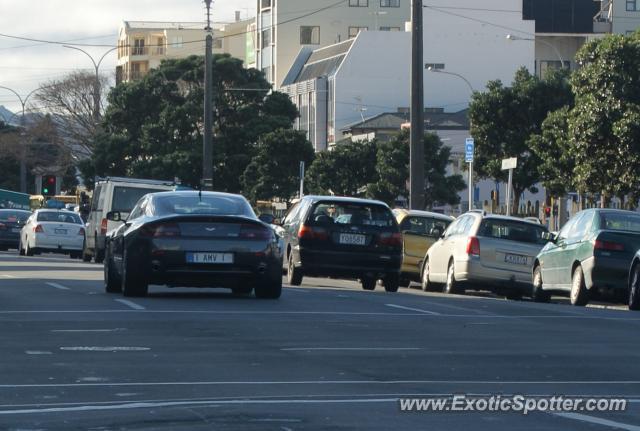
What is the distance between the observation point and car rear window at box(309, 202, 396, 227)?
25.7m

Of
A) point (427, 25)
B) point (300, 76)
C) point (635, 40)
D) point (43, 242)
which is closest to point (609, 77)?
point (635, 40)

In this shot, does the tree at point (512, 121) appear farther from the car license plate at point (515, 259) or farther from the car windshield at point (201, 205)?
the car windshield at point (201, 205)

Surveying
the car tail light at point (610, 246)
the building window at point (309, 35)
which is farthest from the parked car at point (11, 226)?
the building window at point (309, 35)

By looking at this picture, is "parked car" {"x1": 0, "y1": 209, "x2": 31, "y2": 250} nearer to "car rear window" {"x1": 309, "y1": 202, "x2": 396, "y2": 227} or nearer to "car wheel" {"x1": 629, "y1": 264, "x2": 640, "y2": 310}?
"car rear window" {"x1": 309, "y1": 202, "x2": 396, "y2": 227}

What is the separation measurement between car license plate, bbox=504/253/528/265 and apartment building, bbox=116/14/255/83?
123914mm

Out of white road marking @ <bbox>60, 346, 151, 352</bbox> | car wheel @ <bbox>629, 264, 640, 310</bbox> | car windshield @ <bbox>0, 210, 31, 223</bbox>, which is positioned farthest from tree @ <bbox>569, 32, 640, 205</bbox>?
white road marking @ <bbox>60, 346, 151, 352</bbox>

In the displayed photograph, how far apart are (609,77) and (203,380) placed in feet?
108

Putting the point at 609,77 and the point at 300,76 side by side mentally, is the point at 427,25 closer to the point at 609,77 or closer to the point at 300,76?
the point at 300,76

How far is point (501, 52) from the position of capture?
4259 inches

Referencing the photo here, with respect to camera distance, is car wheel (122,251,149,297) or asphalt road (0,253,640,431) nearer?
A: asphalt road (0,253,640,431)

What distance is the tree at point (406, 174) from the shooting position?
228ft

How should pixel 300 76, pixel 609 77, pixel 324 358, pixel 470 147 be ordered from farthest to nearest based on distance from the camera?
pixel 300 76 → pixel 609 77 → pixel 470 147 → pixel 324 358

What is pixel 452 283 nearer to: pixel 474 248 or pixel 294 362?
pixel 474 248

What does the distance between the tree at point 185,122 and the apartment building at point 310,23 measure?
38598 mm
